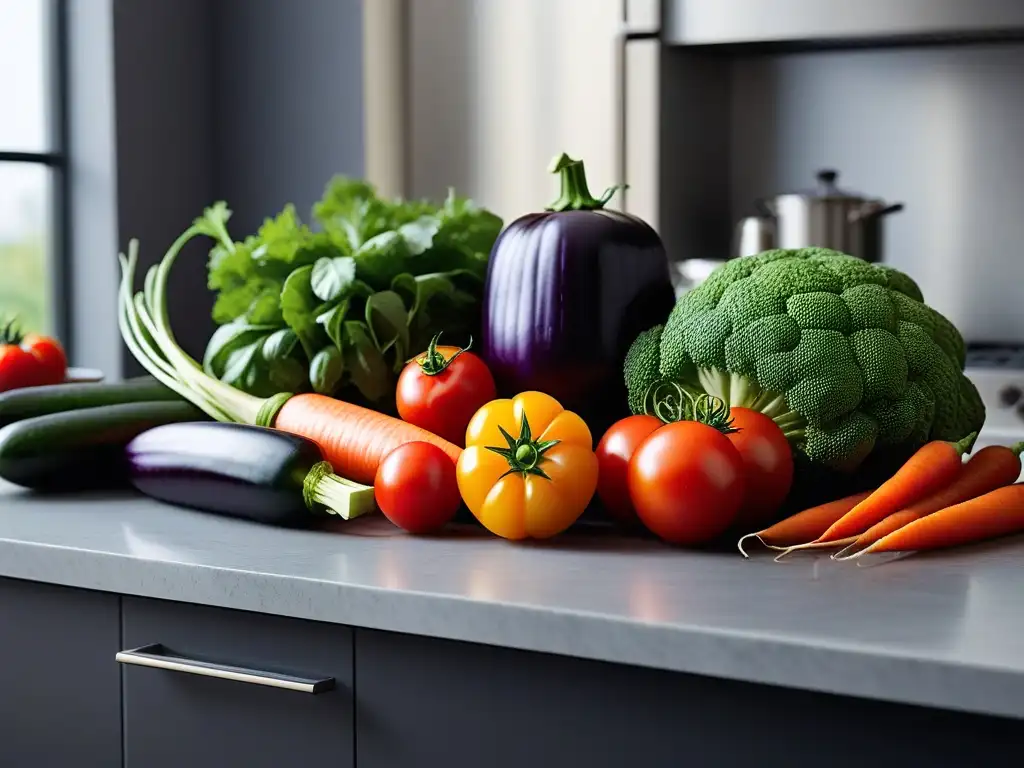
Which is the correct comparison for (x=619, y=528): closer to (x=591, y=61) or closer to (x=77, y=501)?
(x=77, y=501)

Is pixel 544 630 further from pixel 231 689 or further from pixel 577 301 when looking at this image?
pixel 577 301

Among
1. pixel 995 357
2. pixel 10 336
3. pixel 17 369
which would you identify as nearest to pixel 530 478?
pixel 17 369

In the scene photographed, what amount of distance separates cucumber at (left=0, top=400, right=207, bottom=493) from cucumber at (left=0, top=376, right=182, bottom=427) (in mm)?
55

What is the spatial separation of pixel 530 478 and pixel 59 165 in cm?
287

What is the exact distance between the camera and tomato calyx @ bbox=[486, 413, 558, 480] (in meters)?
1.10

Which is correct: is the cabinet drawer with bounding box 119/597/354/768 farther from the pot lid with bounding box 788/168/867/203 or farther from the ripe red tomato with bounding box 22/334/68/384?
the pot lid with bounding box 788/168/867/203

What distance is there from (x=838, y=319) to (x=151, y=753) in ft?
2.24

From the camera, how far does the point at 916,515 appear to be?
43.1 inches

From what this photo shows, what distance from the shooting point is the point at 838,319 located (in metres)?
1.18

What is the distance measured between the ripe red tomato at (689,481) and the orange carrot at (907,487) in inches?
3.2

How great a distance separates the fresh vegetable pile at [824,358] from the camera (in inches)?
45.9

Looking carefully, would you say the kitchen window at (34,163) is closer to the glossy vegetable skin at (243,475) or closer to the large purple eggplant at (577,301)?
the glossy vegetable skin at (243,475)

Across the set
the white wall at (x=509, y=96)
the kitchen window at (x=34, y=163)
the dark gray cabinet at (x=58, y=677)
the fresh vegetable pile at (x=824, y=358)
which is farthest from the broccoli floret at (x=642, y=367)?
the kitchen window at (x=34, y=163)

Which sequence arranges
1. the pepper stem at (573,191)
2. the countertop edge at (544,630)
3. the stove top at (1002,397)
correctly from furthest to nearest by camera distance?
the stove top at (1002,397) → the pepper stem at (573,191) → the countertop edge at (544,630)
